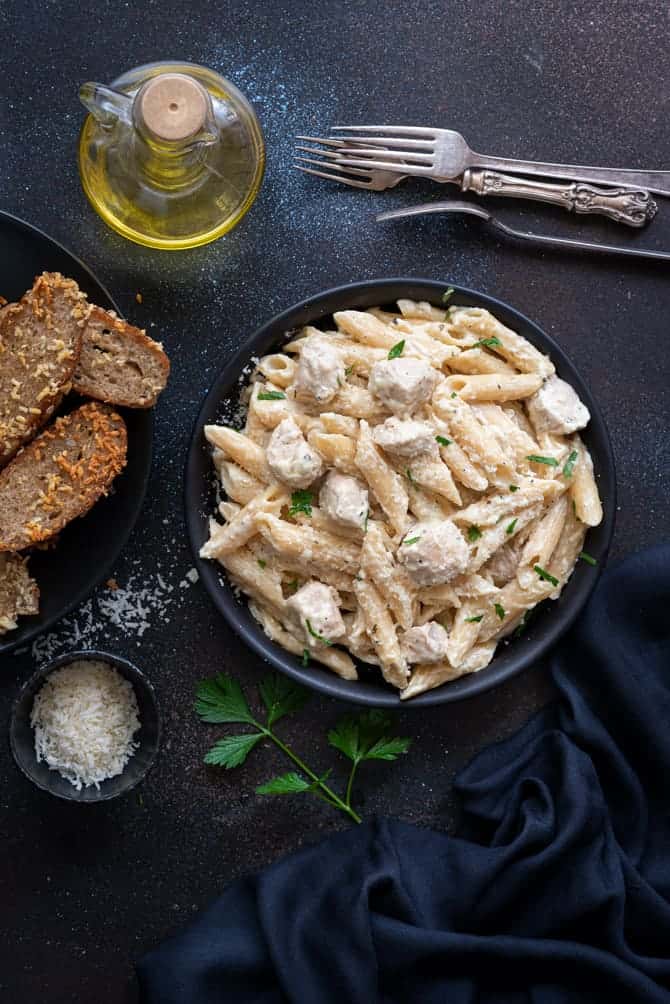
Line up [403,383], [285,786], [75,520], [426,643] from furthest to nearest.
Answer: [285,786] → [75,520] → [426,643] → [403,383]

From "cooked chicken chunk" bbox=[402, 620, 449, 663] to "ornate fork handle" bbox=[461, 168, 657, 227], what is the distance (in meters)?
1.03

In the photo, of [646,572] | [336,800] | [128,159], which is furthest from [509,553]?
[128,159]

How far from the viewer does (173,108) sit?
79.4 inches

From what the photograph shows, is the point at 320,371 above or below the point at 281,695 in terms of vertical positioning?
above

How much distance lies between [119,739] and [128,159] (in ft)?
4.27

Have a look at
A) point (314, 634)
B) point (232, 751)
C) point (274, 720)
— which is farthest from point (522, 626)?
point (232, 751)

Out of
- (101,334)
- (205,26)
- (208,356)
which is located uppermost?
(205,26)

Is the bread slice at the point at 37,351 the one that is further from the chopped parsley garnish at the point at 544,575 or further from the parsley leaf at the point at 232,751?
the chopped parsley garnish at the point at 544,575

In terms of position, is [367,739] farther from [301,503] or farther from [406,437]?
[406,437]

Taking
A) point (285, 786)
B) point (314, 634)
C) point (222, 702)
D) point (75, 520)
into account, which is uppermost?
point (75, 520)

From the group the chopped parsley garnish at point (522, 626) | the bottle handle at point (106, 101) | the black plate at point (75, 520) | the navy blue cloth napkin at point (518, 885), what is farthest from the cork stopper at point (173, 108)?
the navy blue cloth napkin at point (518, 885)

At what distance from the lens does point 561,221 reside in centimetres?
243

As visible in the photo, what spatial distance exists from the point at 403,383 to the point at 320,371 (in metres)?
0.18

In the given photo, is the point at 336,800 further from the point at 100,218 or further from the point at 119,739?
the point at 100,218
